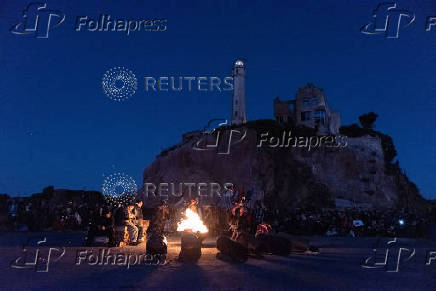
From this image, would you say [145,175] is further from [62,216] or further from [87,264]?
[87,264]

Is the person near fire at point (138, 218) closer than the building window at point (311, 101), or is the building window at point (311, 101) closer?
the person near fire at point (138, 218)

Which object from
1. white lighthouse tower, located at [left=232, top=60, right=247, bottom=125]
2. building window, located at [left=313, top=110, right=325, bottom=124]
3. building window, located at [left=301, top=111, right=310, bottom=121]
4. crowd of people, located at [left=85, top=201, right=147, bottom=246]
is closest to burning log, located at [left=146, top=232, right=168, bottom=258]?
crowd of people, located at [left=85, top=201, right=147, bottom=246]

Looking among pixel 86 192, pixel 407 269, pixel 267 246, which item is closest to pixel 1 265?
pixel 267 246

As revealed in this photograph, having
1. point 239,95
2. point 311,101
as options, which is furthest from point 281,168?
point 239,95

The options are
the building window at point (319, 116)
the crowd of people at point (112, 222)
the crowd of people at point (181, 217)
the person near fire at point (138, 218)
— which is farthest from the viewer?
the building window at point (319, 116)

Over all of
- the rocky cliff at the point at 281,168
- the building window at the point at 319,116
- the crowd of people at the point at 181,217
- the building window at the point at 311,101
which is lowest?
the crowd of people at the point at 181,217

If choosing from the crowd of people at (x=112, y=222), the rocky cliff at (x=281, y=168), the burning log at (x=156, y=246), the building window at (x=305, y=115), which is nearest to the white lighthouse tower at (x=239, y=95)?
the rocky cliff at (x=281, y=168)

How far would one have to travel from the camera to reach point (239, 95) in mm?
75938

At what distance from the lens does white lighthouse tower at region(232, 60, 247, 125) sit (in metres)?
75.2

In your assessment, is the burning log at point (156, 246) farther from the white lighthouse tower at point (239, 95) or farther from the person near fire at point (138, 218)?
the white lighthouse tower at point (239, 95)

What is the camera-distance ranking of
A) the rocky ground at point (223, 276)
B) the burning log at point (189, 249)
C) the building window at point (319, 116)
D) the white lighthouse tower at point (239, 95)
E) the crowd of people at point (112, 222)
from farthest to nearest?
1. the white lighthouse tower at point (239, 95)
2. the building window at point (319, 116)
3. the crowd of people at point (112, 222)
4. the burning log at point (189, 249)
5. the rocky ground at point (223, 276)

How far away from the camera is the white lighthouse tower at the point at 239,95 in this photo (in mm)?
75188

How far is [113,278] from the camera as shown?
9.52 meters

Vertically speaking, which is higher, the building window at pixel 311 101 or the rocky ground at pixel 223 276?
the building window at pixel 311 101
